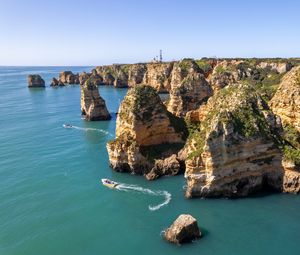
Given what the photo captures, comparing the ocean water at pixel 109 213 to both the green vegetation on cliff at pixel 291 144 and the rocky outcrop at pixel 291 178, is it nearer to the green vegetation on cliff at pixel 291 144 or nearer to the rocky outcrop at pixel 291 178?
the rocky outcrop at pixel 291 178

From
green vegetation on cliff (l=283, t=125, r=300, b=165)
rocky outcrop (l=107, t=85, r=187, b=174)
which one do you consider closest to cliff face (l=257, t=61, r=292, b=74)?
rocky outcrop (l=107, t=85, r=187, b=174)

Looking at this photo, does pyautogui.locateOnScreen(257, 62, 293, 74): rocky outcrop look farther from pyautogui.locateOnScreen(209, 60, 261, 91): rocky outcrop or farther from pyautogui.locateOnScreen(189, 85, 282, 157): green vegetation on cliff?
pyautogui.locateOnScreen(189, 85, 282, 157): green vegetation on cliff

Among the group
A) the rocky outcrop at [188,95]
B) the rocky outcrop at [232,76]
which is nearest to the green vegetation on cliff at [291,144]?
the rocky outcrop at [188,95]

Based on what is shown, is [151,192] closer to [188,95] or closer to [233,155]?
[233,155]

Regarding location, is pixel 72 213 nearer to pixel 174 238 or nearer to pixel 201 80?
pixel 174 238

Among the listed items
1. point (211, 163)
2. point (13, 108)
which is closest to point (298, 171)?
point (211, 163)

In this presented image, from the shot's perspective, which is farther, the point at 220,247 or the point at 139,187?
the point at 139,187
